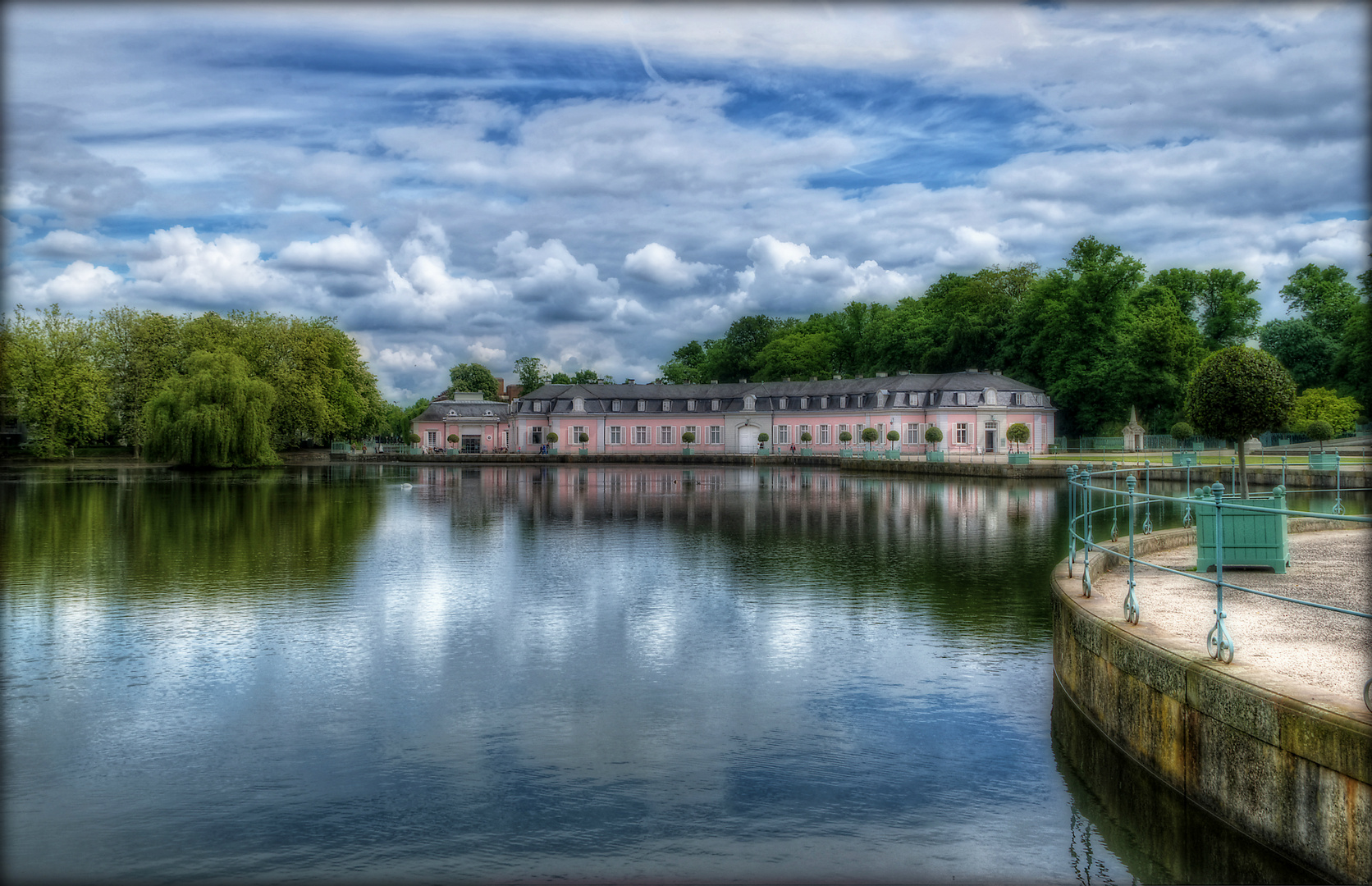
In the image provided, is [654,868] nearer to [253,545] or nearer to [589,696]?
[589,696]

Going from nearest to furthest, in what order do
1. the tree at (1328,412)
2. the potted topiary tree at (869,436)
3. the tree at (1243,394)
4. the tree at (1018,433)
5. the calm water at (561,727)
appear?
the calm water at (561,727)
the tree at (1243,394)
the tree at (1328,412)
the tree at (1018,433)
the potted topiary tree at (869,436)

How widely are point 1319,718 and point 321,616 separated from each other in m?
10.6

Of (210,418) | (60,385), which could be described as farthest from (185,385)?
(60,385)

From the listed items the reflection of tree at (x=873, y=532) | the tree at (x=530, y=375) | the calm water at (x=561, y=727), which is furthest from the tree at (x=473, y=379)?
the calm water at (x=561, y=727)

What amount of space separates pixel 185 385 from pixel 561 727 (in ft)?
166

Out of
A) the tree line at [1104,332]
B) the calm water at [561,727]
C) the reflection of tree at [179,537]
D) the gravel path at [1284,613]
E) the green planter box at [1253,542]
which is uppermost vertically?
the tree line at [1104,332]

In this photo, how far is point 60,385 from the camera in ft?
188

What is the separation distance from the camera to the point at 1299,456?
137ft

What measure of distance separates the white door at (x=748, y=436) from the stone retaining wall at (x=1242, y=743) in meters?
65.1

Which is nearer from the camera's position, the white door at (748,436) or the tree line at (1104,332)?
the tree line at (1104,332)

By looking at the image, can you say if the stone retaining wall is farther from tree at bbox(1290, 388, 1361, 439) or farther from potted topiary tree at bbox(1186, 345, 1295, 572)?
tree at bbox(1290, 388, 1361, 439)

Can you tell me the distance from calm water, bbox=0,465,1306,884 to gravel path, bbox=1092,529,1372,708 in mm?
1087

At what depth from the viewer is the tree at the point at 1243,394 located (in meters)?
18.9

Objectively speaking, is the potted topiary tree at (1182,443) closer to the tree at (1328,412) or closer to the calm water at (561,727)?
the tree at (1328,412)
